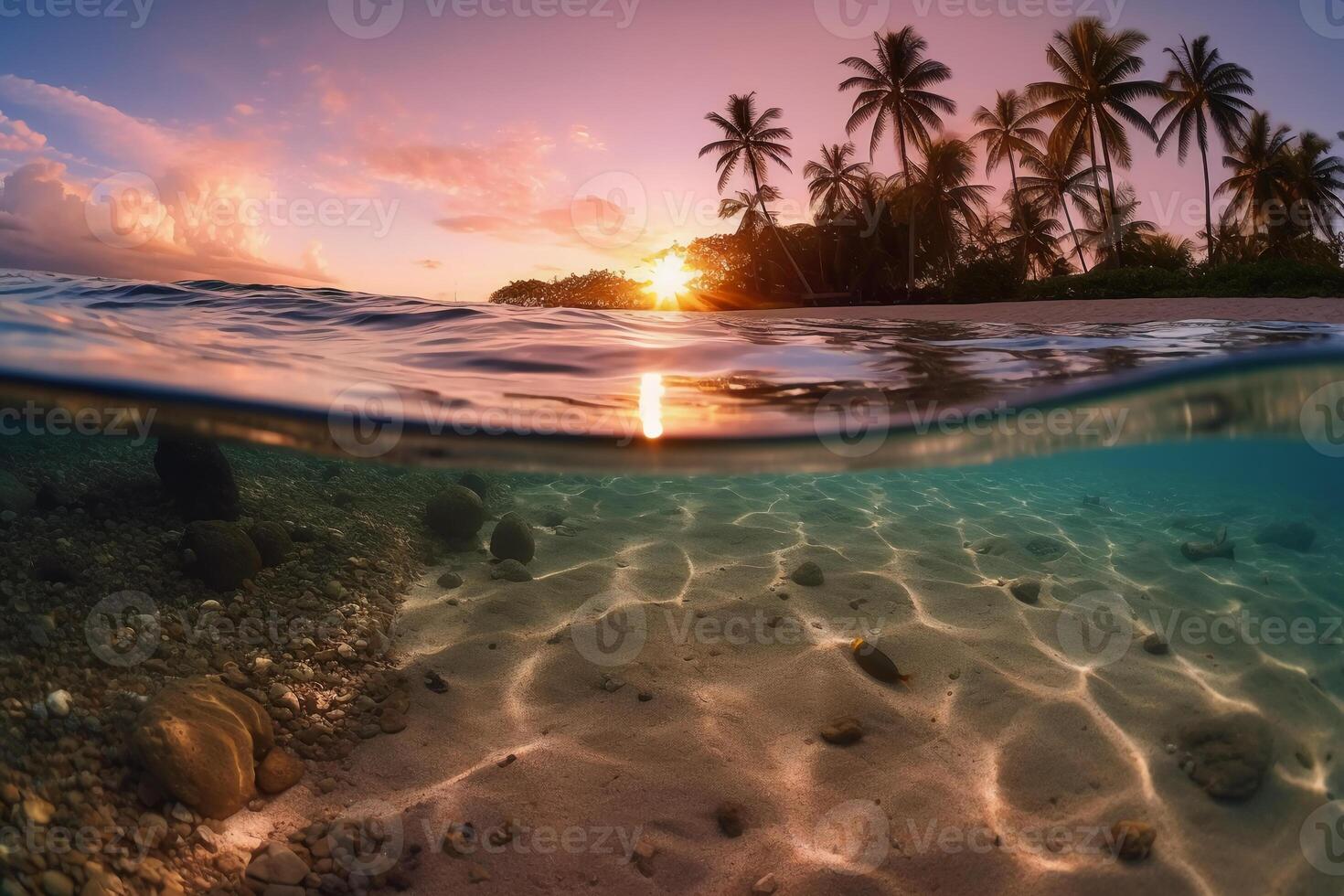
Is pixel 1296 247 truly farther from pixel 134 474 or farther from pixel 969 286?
pixel 134 474

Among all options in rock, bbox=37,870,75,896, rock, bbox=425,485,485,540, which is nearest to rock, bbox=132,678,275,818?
rock, bbox=37,870,75,896

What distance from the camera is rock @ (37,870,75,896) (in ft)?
12.0

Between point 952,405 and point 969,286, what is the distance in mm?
25642

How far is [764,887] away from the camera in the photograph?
4383 millimetres

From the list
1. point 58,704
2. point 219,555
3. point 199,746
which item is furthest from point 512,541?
point 58,704

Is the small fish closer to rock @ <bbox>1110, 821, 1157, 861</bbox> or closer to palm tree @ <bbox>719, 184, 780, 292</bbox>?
rock @ <bbox>1110, 821, 1157, 861</bbox>

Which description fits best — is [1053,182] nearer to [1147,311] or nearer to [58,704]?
[1147,311]

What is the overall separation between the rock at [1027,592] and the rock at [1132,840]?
4061 millimetres

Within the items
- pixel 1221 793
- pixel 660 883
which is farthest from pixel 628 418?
pixel 1221 793

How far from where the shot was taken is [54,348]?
562 centimetres

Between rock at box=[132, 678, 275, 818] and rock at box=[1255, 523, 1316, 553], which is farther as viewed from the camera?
rock at box=[1255, 523, 1316, 553]

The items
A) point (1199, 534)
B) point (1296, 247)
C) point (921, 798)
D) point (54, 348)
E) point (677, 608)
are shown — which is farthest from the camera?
point (1296, 247)

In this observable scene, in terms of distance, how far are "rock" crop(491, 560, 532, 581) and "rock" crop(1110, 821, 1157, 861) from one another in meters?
6.64

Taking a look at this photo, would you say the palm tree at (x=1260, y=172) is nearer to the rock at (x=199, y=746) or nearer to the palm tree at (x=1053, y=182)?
the palm tree at (x=1053, y=182)
